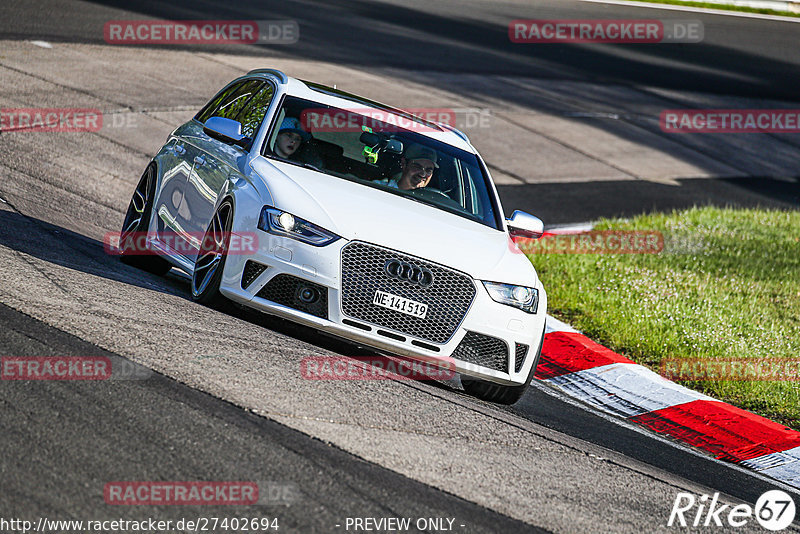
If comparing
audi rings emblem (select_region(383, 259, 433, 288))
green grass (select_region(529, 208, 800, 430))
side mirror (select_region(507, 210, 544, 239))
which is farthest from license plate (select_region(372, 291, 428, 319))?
green grass (select_region(529, 208, 800, 430))

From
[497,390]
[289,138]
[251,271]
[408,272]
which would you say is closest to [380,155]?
[289,138]

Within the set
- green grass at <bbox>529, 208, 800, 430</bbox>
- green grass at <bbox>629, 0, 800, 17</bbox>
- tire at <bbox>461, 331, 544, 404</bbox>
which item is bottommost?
green grass at <bbox>529, 208, 800, 430</bbox>

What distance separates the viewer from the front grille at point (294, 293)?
21.8 ft

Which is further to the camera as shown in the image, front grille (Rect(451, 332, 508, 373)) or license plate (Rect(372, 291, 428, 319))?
front grille (Rect(451, 332, 508, 373))

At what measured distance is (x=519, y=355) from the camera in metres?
7.07

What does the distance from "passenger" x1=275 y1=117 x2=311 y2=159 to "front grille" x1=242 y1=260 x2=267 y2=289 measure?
1.15 meters

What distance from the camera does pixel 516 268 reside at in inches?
284

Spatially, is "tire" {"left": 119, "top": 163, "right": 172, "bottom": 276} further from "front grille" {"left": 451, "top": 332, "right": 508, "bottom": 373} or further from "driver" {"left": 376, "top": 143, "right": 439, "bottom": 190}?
"front grille" {"left": 451, "top": 332, "right": 508, "bottom": 373}

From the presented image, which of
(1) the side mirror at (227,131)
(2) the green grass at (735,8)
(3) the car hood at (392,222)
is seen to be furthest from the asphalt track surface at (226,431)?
(2) the green grass at (735,8)

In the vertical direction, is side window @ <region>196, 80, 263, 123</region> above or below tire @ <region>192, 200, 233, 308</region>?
above

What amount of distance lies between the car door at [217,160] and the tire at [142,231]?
0.63 metres

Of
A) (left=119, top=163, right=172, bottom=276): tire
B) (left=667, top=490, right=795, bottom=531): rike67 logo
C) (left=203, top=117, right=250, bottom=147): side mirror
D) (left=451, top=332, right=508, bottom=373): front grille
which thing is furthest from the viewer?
(left=119, top=163, right=172, bottom=276): tire

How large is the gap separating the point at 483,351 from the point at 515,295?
0.42 m

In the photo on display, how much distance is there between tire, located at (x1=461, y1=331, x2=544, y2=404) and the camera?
719 cm
